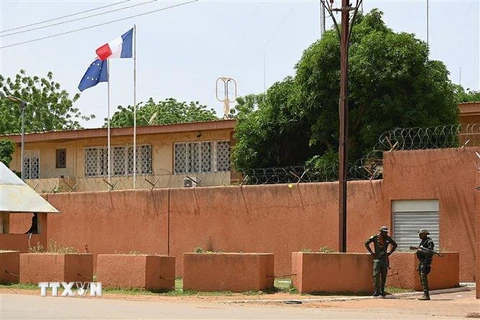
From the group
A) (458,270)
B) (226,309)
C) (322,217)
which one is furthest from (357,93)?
(226,309)

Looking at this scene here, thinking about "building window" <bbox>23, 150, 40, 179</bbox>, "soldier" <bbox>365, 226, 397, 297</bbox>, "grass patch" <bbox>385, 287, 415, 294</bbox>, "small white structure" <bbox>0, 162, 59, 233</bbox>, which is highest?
"building window" <bbox>23, 150, 40, 179</bbox>

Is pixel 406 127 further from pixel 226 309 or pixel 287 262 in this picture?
pixel 226 309

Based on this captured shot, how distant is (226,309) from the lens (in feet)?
64.7

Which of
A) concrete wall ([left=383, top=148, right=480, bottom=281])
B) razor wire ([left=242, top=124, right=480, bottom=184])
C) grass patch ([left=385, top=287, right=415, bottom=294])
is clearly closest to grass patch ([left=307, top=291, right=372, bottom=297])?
grass patch ([left=385, top=287, right=415, bottom=294])

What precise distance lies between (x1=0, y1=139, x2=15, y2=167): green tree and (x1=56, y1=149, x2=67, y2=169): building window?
191cm

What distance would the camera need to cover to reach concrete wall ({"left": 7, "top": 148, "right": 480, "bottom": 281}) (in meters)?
26.5

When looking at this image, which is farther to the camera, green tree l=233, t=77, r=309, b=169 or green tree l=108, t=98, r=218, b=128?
green tree l=108, t=98, r=218, b=128

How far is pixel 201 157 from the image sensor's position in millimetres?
38562

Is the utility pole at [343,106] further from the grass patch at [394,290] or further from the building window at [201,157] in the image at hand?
the building window at [201,157]

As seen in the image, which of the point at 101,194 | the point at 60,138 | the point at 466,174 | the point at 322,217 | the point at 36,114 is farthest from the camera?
the point at 36,114

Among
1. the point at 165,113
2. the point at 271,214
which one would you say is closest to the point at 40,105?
the point at 165,113

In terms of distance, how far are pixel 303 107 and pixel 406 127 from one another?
3489 mm

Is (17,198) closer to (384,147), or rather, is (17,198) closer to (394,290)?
(384,147)

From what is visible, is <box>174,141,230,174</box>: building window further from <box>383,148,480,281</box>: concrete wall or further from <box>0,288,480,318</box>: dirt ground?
<box>0,288,480,318</box>: dirt ground
